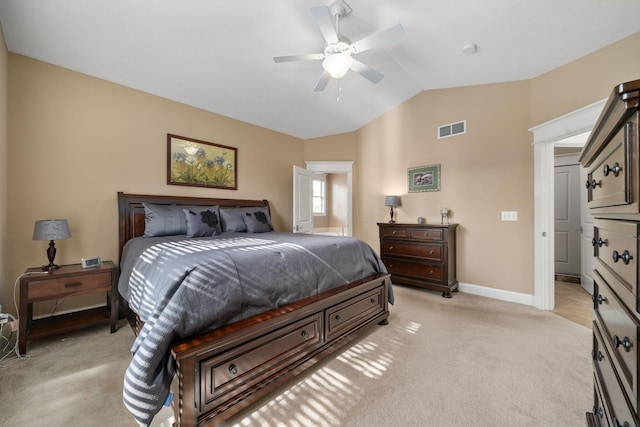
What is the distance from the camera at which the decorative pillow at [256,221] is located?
3.72 metres

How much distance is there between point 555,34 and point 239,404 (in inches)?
163

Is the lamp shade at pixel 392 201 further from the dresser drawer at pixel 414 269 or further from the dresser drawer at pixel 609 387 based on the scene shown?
the dresser drawer at pixel 609 387

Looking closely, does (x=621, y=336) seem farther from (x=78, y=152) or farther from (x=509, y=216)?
(x=78, y=152)

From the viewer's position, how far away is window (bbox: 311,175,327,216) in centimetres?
832

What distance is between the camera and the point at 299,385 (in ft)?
5.92

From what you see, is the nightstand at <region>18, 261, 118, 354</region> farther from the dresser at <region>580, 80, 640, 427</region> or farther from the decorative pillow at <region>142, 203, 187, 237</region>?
the dresser at <region>580, 80, 640, 427</region>

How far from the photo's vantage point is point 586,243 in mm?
3969

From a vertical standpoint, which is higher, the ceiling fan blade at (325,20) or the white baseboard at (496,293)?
the ceiling fan blade at (325,20)

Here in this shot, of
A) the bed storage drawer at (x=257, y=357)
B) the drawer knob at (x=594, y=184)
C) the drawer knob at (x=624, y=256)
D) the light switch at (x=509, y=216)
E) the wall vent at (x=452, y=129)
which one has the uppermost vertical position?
the wall vent at (x=452, y=129)

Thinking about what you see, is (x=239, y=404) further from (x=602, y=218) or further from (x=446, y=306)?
(x=446, y=306)

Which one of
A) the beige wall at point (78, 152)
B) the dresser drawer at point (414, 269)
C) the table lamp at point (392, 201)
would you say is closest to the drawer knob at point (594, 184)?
the dresser drawer at point (414, 269)

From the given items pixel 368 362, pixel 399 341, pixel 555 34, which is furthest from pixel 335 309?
pixel 555 34

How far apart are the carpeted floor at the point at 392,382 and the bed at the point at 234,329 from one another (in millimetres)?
188

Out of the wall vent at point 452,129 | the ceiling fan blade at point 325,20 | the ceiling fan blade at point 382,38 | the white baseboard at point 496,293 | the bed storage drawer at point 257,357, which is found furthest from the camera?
the wall vent at point 452,129
